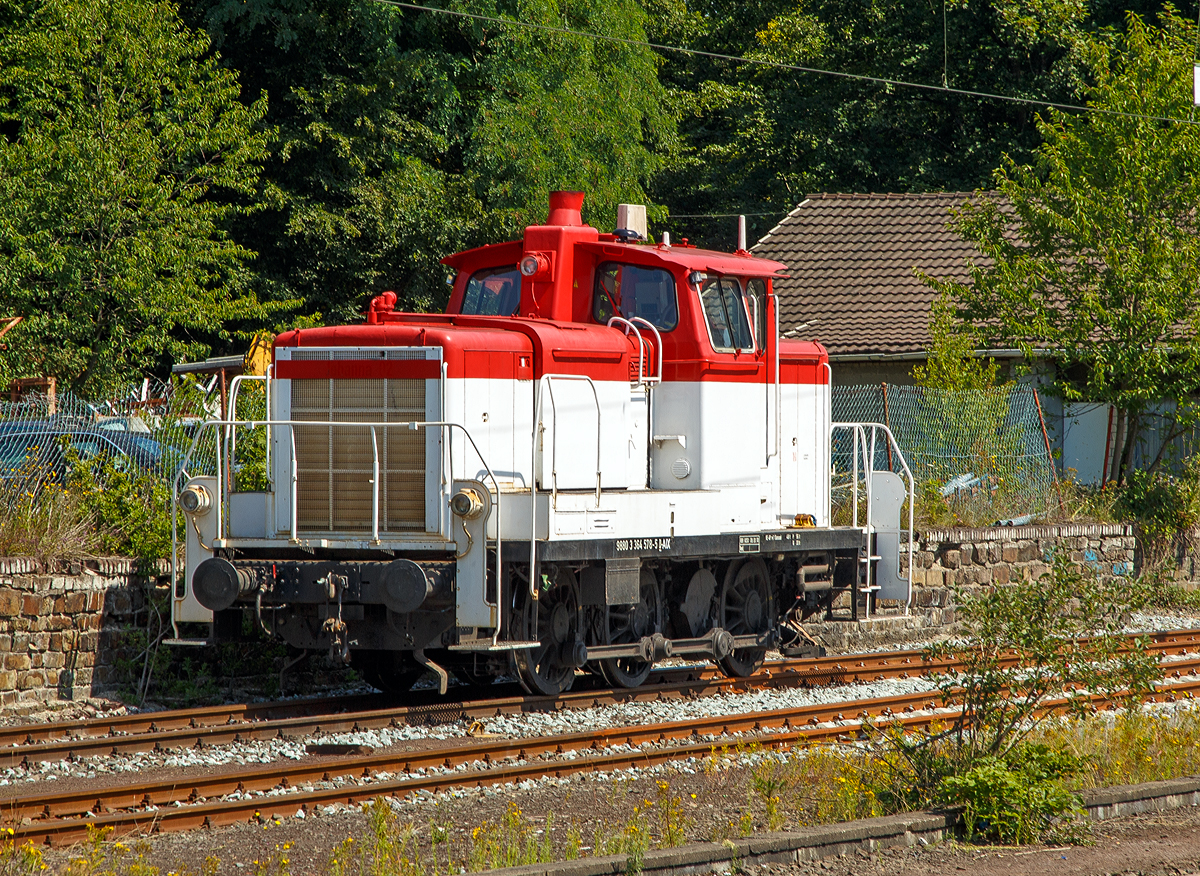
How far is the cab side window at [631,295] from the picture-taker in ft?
36.2

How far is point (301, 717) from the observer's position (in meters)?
9.85

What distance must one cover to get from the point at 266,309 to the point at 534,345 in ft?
47.9

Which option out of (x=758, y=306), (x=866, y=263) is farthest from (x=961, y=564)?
(x=866, y=263)

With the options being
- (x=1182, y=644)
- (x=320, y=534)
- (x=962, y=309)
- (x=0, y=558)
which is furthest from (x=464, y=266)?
(x=962, y=309)

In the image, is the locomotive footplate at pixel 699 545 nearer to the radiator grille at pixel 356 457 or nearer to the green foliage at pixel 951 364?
the radiator grille at pixel 356 457

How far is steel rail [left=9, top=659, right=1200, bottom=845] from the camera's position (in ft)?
23.3

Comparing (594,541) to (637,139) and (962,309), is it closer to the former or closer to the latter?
(962,309)

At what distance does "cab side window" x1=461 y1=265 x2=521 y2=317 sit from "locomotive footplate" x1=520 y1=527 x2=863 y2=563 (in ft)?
7.12

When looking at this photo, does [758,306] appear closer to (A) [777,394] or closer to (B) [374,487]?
(A) [777,394]

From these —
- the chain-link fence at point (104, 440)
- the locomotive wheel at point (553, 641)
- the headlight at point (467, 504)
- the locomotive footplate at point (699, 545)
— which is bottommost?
the locomotive wheel at point (553, 641)

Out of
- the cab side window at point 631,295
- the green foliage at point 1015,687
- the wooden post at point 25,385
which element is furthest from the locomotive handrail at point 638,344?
the wooden post at point 25,385

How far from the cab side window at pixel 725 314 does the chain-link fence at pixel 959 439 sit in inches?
271

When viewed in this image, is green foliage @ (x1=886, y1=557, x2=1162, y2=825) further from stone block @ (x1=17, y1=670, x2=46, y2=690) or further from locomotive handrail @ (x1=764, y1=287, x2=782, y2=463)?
stone block @ (x1=17, y1=670, x2=46, y2=690)

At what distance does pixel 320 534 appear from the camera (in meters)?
10.0
